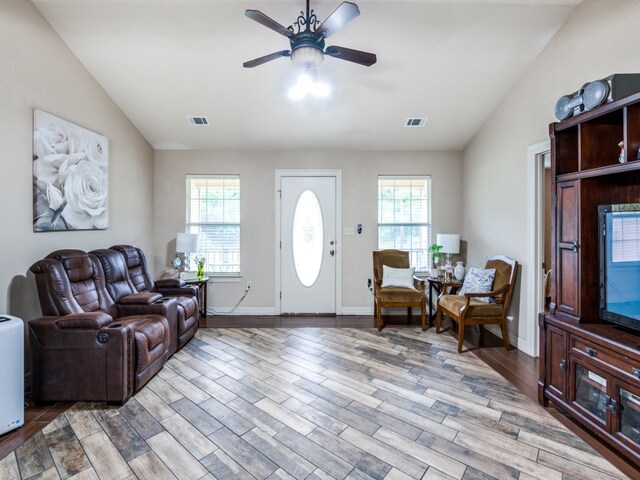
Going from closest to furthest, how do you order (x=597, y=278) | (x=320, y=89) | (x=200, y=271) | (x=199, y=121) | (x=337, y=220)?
(x=597, y=278)
(x=320, y=89)
(x=199, y=121)
(x=200, y=271)
(x=337, y=220)

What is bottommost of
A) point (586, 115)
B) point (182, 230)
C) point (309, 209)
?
point (182, 230)

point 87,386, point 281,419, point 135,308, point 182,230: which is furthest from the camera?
point 182,230

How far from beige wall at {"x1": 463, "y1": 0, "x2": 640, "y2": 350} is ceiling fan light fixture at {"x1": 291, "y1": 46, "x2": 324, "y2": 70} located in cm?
220

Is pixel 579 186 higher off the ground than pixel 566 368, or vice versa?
pixel 579 186

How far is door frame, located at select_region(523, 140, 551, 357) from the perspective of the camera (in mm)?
3305

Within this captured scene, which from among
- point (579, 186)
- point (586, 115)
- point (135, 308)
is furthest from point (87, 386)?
point (586, 115)

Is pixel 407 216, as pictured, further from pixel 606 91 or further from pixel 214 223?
pixel 606 91

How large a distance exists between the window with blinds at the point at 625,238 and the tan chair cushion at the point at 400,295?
2.27 meters

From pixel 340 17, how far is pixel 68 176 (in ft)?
9.67

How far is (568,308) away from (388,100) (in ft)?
9.42

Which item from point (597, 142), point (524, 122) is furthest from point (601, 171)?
point (524, 122)

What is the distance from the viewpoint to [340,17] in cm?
210

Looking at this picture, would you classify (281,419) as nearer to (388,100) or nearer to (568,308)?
(568,308)

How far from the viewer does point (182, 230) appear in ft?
16.1
